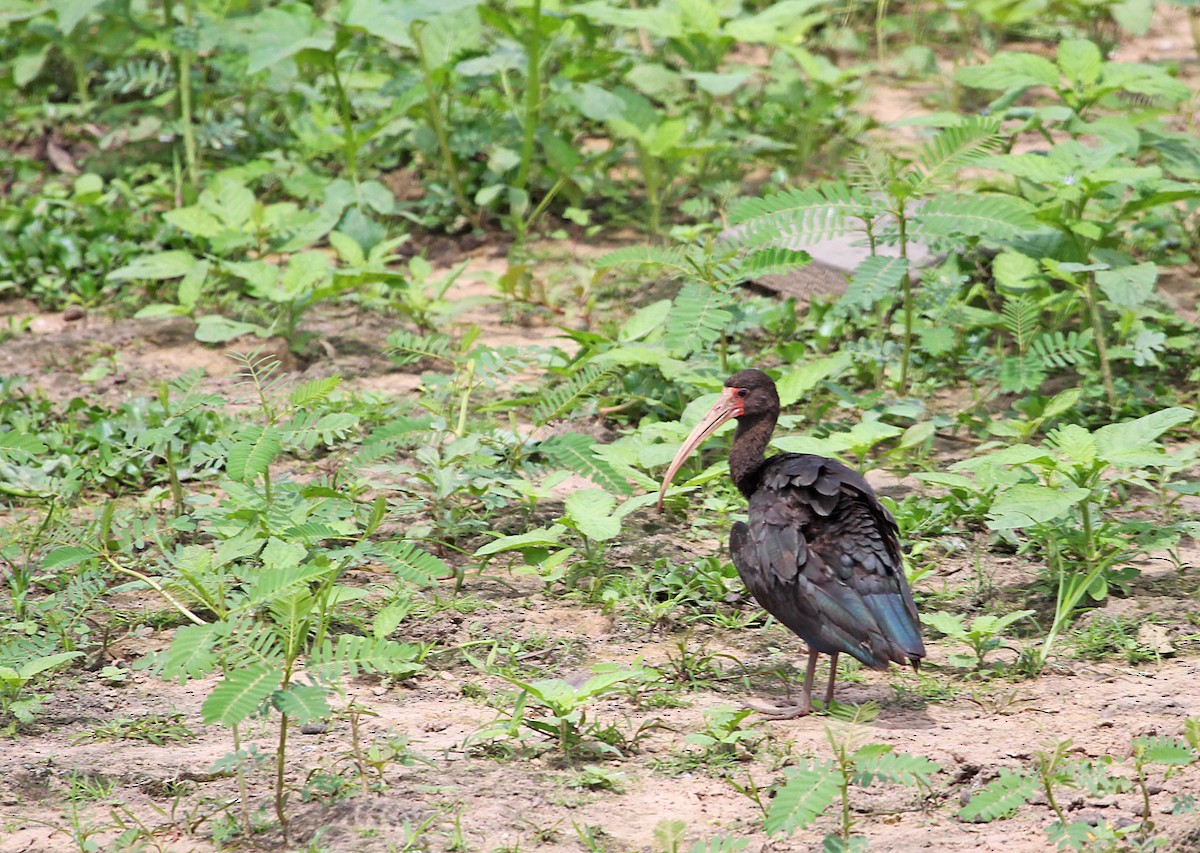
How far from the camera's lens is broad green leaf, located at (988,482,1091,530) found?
4.13 meters

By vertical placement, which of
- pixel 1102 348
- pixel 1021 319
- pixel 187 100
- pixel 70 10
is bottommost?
pixel 1102 348

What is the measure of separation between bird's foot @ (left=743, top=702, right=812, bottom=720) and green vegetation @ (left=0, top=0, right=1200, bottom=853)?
0.29 ft

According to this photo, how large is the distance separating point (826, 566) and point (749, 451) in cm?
76

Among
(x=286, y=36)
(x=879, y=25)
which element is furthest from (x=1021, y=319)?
(x=879, y=25)

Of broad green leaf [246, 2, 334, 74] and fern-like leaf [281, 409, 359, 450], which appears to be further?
broad green leaf [246, 2, 334, 74]

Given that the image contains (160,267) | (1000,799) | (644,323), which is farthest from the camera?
(160,267)

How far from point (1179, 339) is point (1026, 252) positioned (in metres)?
0.76

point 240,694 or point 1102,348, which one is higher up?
point 240,694

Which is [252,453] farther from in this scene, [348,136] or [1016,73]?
[1016,73]

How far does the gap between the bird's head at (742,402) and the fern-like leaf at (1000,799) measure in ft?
5.67

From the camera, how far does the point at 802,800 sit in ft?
10.2

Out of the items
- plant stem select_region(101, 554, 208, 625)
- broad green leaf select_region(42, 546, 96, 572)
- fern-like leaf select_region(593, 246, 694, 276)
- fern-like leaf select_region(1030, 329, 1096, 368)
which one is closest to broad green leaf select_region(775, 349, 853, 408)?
fern-like leaf select_region(593, 246, 694, 276)

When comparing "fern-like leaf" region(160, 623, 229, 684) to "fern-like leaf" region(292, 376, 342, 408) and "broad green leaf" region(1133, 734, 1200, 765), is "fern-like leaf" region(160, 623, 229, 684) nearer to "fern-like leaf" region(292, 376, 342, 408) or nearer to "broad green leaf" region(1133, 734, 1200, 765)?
"fern-like leaf" region(292, 376, 342, 408)

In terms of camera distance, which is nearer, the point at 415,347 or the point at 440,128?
the point at 415,347
